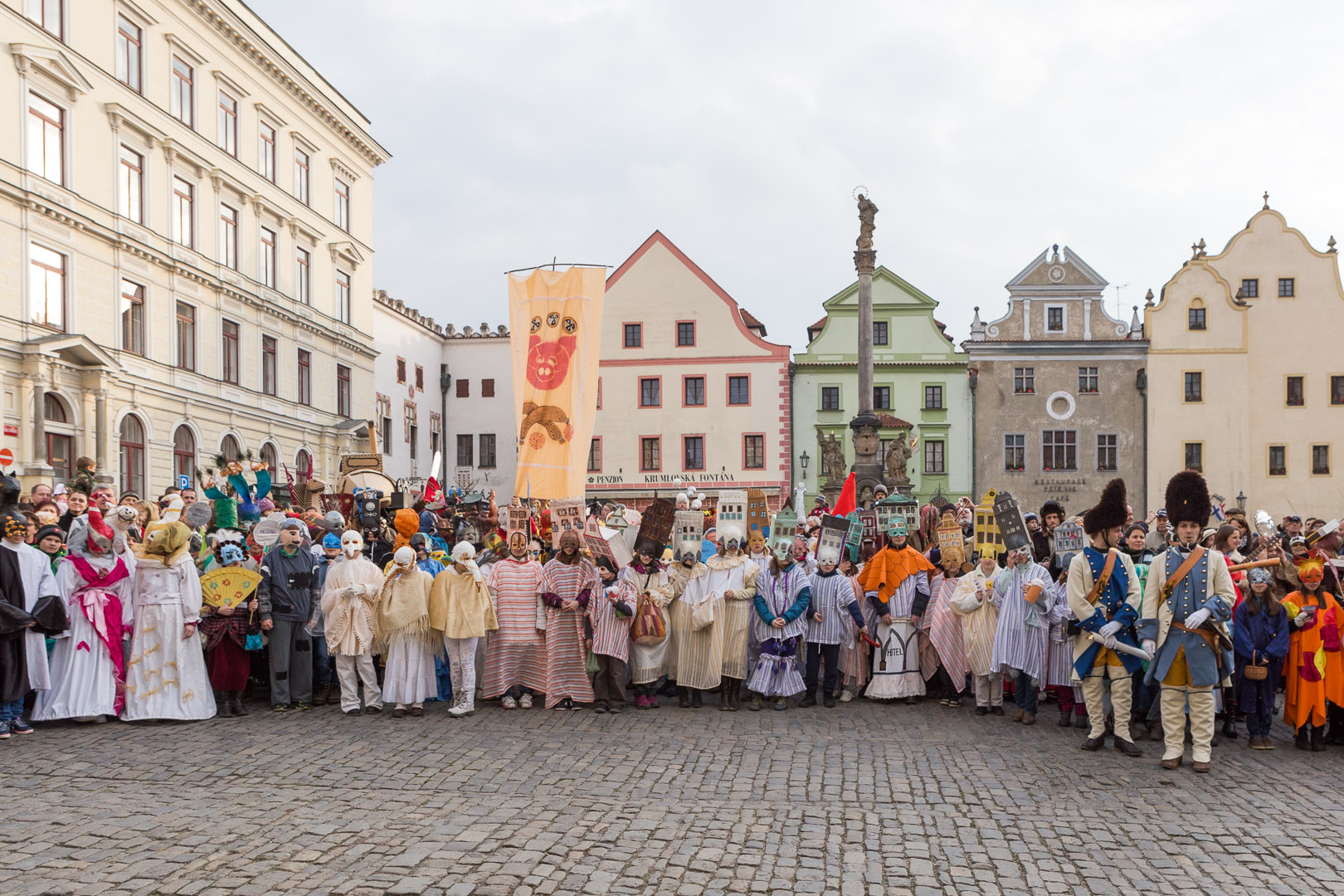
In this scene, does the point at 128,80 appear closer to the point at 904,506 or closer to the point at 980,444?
the point at 904,506

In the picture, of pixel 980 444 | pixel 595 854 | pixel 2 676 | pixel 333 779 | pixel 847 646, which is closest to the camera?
pixel 595 854

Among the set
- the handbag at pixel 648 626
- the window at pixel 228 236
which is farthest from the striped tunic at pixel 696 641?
the window at pixel 228 236

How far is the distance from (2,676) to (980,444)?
39.2 m

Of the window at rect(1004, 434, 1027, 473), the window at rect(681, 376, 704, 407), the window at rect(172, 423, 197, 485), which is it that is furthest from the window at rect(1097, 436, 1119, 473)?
the window at rect(172, 423, 197, 485)

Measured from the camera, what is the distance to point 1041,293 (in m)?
44.3

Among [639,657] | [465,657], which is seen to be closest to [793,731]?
[639,657]

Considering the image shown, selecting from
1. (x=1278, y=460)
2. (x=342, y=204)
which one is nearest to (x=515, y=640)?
(x=342, y=204)

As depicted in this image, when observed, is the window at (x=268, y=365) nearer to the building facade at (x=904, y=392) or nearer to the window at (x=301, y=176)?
the window at (x=301, y=176)

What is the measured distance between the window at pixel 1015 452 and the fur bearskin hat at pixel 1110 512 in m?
36.3

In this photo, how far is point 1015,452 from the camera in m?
44.3

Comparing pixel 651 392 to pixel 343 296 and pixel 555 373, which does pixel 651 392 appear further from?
pixel 555 373

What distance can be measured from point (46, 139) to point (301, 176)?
12.3m

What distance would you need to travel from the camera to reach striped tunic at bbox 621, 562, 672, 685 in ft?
36.2

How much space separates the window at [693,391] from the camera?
4456 cm
